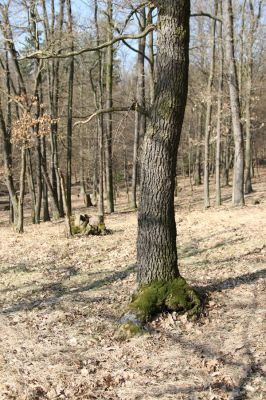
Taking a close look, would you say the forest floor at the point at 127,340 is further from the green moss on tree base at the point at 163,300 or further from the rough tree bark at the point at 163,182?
the rough tree bark at the point at 163,182

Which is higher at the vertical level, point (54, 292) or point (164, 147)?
point (164, 147)

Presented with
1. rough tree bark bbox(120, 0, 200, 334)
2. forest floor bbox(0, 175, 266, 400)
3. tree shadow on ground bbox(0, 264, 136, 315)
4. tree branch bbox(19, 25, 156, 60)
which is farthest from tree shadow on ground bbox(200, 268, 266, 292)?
tree branch bbox(19, 25, 156, 60)

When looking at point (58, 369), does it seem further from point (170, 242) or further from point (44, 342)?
point (170, 242)

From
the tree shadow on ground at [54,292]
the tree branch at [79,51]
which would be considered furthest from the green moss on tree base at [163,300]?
the tree branch at [79,51]

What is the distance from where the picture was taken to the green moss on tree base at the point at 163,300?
6531mm

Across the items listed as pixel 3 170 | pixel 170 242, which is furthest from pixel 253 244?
pixel 3 170

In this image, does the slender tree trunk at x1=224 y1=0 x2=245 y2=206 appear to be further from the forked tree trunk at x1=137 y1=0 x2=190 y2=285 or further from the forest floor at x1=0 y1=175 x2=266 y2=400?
the forked tree trunk at x1=137 y1=0 x2=190 y2=285

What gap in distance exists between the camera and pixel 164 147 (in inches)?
255

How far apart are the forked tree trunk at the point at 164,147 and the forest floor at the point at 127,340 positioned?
0.95 meters

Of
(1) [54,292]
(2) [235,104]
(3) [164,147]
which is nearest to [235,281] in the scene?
(3) [164,147]

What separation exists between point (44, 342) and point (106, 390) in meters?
1.84

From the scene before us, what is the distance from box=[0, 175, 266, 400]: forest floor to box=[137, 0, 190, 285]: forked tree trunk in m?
0.95

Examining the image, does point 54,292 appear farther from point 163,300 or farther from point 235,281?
point 235,281

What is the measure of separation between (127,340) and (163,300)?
829mm
